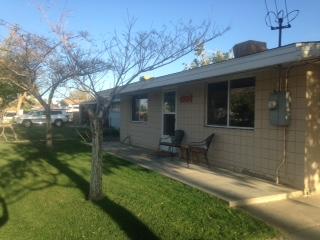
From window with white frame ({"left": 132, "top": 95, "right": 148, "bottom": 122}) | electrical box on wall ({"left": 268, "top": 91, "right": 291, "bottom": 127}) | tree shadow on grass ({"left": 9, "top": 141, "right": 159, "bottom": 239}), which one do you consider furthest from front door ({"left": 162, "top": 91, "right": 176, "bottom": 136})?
electrical box on wall ({"left": 268, "top": 91, "right": 291, "bottom": 127})

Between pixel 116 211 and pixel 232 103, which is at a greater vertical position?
pixel 232 103

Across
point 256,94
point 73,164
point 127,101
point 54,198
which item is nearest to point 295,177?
point 256,94

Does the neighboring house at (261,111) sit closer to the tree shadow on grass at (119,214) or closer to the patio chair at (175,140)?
the patio chair at (175,140)

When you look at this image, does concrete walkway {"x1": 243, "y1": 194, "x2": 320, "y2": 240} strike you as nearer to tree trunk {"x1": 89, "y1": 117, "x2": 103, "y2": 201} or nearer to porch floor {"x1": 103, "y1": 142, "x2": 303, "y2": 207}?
porch floor {"x1": 103, "y1": 142, "x2": 303, "y2": 207}

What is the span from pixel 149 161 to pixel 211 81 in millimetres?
3065

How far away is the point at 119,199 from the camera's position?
25.3ft

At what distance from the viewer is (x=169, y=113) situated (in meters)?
14.6

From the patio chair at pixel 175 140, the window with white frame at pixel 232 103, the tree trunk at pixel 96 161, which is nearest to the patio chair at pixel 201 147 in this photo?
the window with white frame at pixel 232 103

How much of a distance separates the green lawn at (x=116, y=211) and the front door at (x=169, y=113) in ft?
13.3

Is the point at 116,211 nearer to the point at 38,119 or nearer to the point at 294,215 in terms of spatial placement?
the point at 294,215

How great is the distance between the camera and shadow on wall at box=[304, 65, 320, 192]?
8.06m

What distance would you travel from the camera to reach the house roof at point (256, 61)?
7160mm

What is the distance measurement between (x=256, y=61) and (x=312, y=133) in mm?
1777

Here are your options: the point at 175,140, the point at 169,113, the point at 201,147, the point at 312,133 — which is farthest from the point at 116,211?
the point at 169,113
